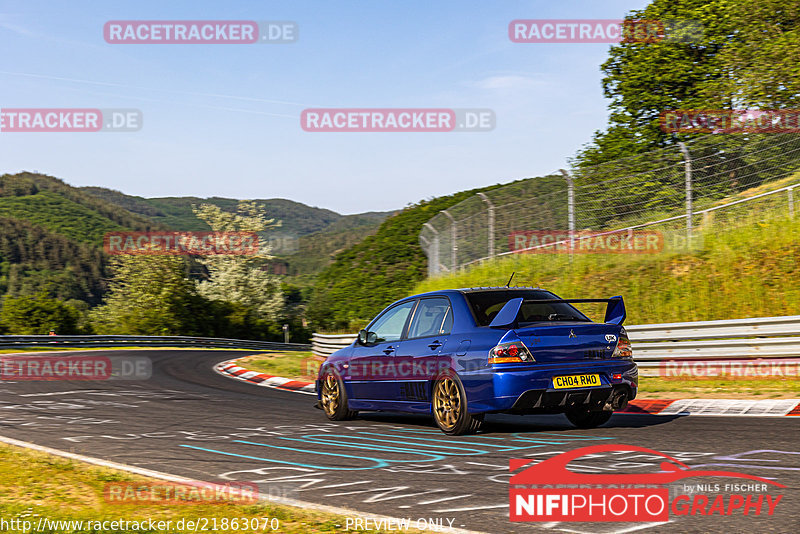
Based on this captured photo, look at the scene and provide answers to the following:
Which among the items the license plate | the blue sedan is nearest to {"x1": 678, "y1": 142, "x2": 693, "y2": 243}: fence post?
the blue sedan

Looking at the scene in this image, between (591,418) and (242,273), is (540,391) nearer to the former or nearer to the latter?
(591,418)

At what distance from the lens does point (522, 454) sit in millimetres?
6824

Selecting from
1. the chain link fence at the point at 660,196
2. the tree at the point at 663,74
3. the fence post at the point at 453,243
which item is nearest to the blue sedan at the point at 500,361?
the chain link fence at the point at 660,196

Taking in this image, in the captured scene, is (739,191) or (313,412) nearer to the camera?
(313,412)

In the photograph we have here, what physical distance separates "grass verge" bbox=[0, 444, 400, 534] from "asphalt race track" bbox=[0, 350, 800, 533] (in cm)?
45

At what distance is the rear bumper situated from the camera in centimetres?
757

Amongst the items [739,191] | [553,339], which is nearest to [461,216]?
[739,191]

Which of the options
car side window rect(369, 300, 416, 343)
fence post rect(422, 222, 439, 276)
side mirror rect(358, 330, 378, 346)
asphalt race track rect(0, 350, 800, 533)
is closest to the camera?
asphalt race track rect(0, 350, 800, 533)

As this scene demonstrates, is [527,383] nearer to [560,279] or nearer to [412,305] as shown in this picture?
[412,305]

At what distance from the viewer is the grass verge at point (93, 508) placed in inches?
179

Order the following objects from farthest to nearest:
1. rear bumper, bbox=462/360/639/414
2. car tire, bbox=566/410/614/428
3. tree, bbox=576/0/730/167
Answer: tree, bbox=576/0/730/167
car tire, bbox=566/410/614/428
rear bumper, bbox=462/360/639/414

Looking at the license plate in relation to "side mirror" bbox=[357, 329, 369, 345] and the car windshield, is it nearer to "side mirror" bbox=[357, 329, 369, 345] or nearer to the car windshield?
the car windshield

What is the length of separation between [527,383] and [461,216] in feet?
45.4

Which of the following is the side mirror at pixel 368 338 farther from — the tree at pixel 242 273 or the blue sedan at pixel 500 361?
the tree at pixel 242 273
